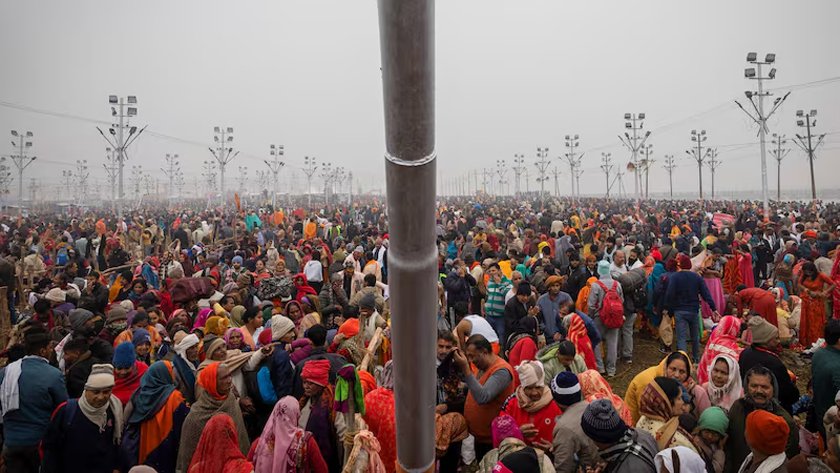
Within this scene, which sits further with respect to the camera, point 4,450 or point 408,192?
point 4,450

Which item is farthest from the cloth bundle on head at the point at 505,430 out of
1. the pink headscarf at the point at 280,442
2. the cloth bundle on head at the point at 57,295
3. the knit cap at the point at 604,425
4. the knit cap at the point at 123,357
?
the cloth bundle on head at the point at 57,295

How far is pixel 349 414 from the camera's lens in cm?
309

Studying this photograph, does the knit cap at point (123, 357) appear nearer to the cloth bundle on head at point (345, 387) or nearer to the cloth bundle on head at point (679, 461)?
the cloth bundle on head at point (345, 387)

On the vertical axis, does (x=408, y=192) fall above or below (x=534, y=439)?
above

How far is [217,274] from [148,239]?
8475 millimetres

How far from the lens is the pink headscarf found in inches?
117

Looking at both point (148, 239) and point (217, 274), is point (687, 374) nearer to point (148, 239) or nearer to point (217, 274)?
point (217, 274)

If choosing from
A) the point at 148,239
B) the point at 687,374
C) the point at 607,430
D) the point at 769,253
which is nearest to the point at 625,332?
the point at 687,374

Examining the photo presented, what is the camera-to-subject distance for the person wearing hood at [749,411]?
320cm

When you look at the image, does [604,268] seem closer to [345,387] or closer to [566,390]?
[566,390]

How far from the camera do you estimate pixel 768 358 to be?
405 centimetres

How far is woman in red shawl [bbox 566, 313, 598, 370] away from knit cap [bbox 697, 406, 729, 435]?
1919mm

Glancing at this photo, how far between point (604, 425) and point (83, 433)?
3505 mm

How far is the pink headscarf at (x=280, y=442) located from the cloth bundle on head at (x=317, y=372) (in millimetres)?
380
